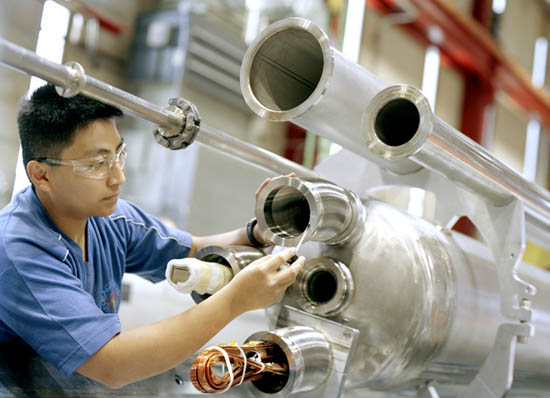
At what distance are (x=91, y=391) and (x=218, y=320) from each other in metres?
0.21

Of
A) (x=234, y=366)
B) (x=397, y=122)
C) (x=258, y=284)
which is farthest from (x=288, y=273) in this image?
(x=397, y=122)

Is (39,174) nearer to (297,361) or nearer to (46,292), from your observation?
(46,292)

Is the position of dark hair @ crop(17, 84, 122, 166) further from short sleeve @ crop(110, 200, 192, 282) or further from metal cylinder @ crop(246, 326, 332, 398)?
metal cylinder @ crop(246, 326, 332, 398)

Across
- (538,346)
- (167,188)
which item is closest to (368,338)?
(538,346)

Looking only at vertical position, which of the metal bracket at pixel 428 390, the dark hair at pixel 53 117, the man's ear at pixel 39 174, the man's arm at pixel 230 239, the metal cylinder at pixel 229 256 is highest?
the dark hair at pixel 53 117

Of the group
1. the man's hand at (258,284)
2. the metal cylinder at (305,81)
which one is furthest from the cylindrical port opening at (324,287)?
the metal cylinder at (305,81)

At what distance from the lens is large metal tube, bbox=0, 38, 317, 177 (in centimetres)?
67

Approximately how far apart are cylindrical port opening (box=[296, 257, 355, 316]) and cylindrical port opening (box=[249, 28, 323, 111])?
0.84 ft

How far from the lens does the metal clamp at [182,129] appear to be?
2.97 feet

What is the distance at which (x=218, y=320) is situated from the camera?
2.65 ft

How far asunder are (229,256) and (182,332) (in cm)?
15

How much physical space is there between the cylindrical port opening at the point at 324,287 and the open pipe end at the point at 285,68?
255mm

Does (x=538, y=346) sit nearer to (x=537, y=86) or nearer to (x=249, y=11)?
(x=249, y=11)

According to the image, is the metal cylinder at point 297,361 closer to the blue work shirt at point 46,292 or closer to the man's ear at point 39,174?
the blue work shirt at point 46,292
